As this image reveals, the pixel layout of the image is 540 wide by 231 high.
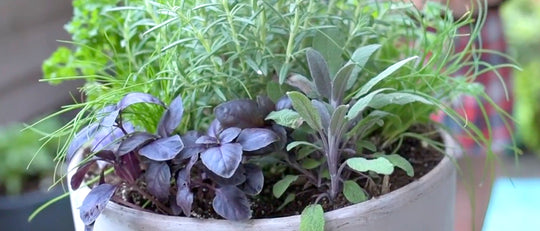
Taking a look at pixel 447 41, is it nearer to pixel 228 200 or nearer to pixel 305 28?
pixel 305 28

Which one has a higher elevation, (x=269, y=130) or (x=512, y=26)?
(x=269, y=130)

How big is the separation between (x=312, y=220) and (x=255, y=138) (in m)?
0.07

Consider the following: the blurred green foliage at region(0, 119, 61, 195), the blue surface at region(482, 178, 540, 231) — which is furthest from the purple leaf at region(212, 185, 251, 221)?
the blurred green foliage at region(0, 119, 61, 195)

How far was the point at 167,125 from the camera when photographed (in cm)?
48

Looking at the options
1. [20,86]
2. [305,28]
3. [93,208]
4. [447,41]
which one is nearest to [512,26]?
[20,86]

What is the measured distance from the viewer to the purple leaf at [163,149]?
45cm

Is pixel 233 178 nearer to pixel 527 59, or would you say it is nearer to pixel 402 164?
pixel 402 164

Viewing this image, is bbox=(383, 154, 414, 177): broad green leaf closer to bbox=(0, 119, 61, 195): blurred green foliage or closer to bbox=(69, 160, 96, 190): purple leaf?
bbox=(69, 160, 96, 190): purple leaf

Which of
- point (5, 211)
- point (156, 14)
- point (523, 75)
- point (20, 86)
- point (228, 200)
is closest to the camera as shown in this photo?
point (228, 200)

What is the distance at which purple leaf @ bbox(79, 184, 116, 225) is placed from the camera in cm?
44

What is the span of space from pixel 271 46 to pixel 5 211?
872mm

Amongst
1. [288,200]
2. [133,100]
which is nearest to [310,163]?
[288,200]

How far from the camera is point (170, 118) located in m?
0.48

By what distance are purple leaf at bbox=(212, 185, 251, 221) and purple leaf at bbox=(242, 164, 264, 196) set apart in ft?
0.04
